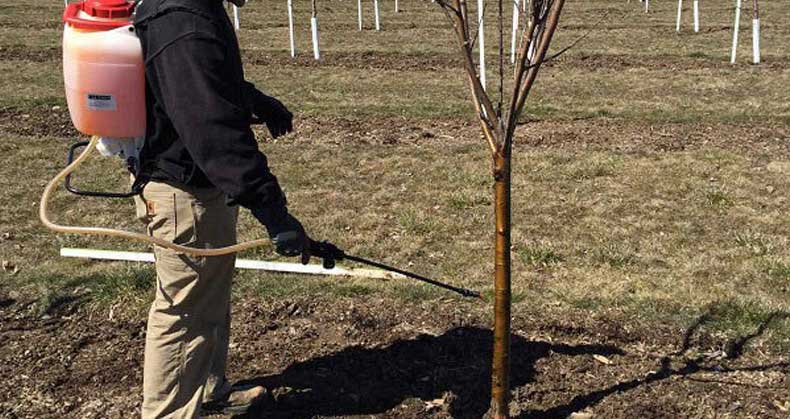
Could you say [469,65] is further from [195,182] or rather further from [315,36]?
[315,36]

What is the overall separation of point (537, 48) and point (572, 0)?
25.5 m

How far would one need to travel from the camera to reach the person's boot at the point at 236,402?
3.84 meters

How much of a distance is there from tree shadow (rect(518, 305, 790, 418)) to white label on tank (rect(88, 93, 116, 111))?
222 cm

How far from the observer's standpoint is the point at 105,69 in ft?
9.54

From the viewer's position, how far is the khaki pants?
319cm

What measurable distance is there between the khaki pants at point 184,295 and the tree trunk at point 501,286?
107 centimetres

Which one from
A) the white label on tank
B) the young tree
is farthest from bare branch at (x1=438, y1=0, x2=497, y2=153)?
the white label on tank

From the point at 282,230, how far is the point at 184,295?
54 cm

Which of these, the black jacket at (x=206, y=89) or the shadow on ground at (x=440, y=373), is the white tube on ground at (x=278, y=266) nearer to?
the shadow on ground at (x=440, y=373)

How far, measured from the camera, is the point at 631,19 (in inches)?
864

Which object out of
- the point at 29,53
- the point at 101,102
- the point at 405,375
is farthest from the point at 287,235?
the point at 29,53

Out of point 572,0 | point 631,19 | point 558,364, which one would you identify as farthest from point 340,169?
point 572,0

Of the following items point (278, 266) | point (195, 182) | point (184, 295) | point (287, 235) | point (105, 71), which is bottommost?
point (278, 266)

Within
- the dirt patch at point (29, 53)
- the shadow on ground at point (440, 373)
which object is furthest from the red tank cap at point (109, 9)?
the dirt patch at point (29, 53)
